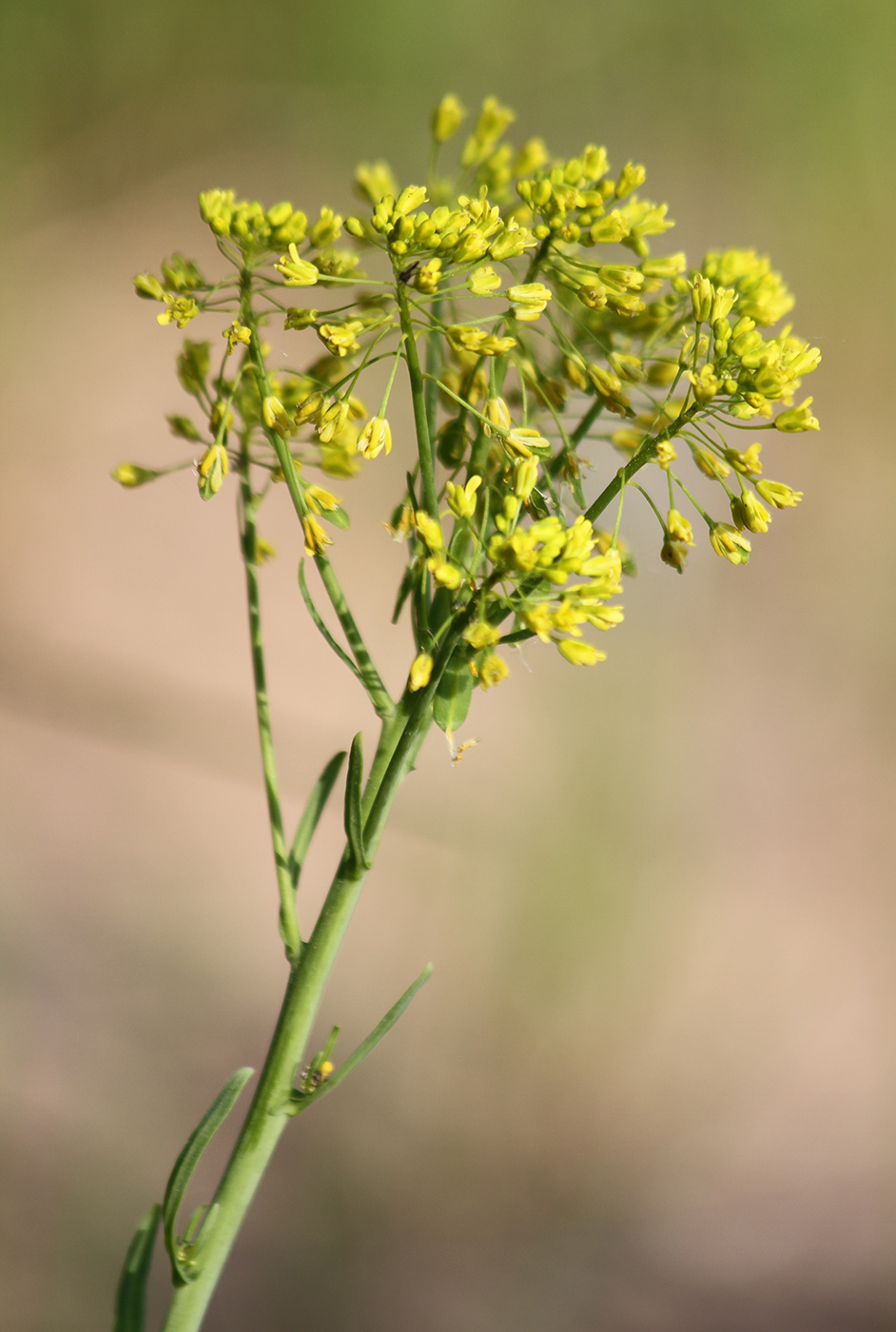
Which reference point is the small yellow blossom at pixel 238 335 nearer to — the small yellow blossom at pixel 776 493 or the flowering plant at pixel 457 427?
the flowering plant at pixel 457 427

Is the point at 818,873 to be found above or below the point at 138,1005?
above

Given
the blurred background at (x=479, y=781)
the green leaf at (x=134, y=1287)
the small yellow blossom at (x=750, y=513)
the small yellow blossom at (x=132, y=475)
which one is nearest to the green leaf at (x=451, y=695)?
the small yellow blossom at (x=750, y=513)

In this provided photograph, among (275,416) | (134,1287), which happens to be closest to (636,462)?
(275,416)

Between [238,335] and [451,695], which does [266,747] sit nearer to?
[451,695]

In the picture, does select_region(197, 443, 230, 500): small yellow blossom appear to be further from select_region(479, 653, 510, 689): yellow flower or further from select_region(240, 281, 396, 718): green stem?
select_region(479, 653, 510, 689): yellow flower

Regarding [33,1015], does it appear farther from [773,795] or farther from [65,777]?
[773,795]

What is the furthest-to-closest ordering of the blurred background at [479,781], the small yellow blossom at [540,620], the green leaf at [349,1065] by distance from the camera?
the blurred background at [479,781], the green leaf at [349,1065], the small yellow blossom at [540,620]

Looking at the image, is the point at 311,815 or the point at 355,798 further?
the point at 311,815

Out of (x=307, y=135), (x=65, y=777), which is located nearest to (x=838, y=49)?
(x=307, y=135)
